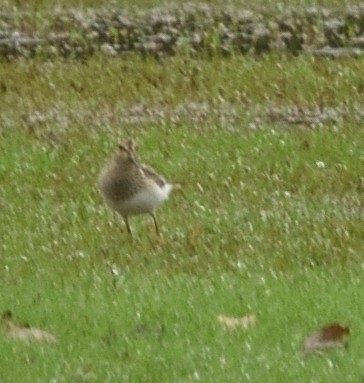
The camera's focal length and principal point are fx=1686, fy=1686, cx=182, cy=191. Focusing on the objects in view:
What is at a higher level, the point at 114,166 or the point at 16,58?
the point at 114,166

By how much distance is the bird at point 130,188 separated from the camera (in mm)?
11953

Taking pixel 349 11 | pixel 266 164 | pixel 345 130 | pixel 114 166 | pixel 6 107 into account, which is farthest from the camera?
pixel 349 11

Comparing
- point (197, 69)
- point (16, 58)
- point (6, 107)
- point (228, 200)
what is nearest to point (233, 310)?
point (228, 200)

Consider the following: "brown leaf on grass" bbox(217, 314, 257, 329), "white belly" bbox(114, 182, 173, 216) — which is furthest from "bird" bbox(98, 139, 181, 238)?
"brown leaf on grass" bbox(217, 314, 257, 329)

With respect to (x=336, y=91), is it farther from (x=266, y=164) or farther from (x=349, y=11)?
(x=349, y=11)

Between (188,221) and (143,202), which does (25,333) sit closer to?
(143,202)

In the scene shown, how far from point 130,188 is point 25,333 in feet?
10.4

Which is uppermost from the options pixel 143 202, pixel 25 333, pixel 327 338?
pixel 327 338

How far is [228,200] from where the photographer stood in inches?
514

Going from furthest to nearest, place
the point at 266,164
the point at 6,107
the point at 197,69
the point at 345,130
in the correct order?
the point at 197,69 → the point at 6,107 → the point at 345,130 → the point at 266,164

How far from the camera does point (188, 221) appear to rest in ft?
40.2

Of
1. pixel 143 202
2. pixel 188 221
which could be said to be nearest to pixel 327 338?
pixel 143 202

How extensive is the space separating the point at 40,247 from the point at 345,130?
5266 millimetres

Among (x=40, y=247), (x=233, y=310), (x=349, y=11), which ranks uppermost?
(x=233, y=310)
